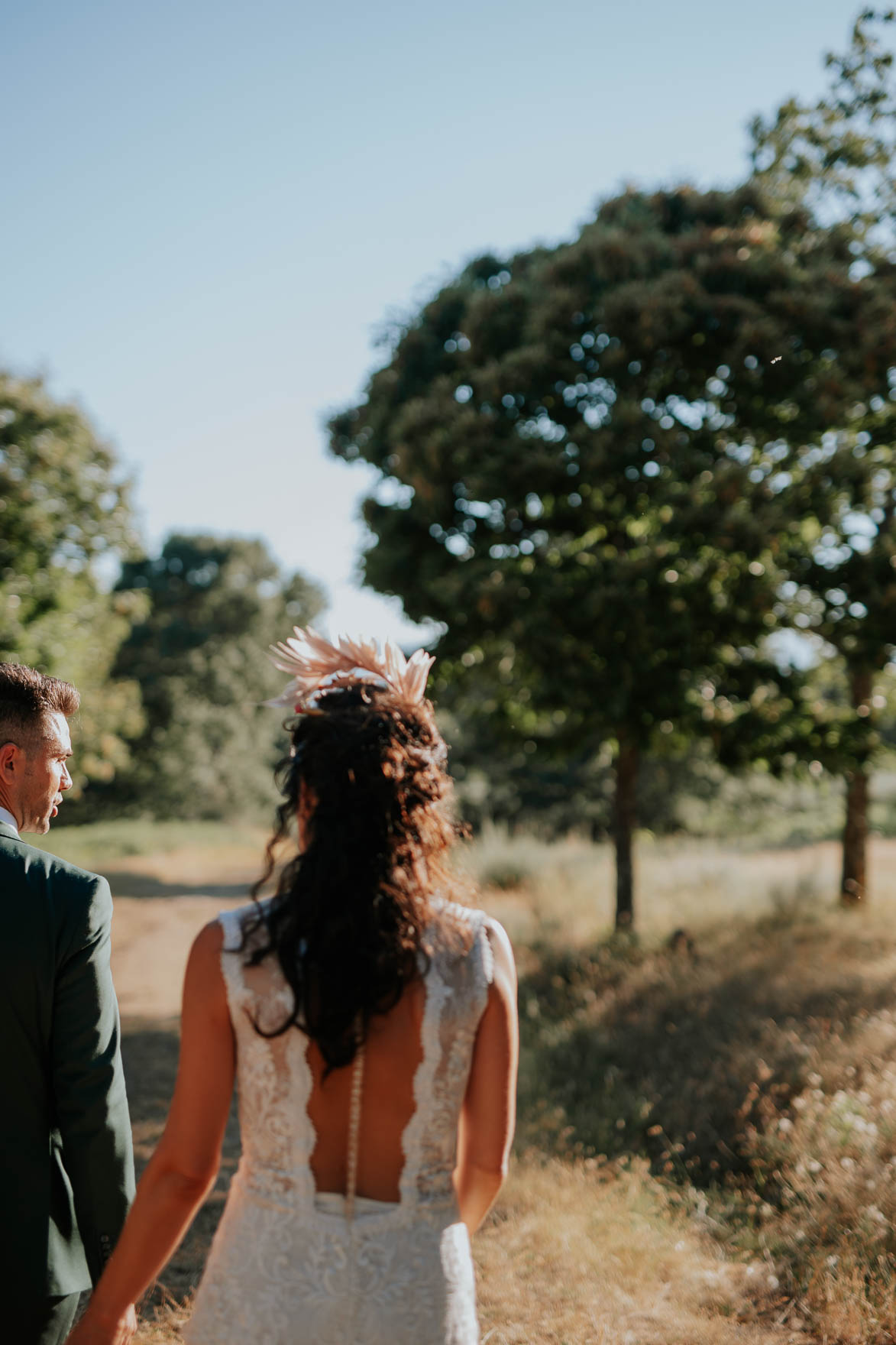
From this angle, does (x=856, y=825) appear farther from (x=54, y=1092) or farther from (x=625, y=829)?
(x=54, y=1092)

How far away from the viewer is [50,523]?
1458 cm

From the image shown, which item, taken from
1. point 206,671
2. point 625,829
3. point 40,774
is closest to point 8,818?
point 40,774

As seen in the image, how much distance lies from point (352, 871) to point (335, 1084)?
38 cm

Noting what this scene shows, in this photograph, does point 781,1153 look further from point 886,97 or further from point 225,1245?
point 886,97

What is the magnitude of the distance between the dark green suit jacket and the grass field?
172 cm

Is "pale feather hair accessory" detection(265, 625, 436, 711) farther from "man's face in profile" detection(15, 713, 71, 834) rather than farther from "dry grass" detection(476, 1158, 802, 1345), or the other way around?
"dry grass" detection(476, 1158, 802, 1345)

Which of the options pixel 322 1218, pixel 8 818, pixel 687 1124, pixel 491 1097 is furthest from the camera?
pixel 687 1124

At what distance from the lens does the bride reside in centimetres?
162

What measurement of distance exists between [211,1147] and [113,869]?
1880 centimetres

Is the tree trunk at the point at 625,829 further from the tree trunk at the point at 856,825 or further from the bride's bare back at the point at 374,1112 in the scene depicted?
the bride's bare back at the point at 374,1112

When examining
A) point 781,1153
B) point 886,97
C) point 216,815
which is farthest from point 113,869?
point 886,97

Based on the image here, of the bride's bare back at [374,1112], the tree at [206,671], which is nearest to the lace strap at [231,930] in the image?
the bride's bare back at [374,1112]

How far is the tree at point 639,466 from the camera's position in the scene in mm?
8602

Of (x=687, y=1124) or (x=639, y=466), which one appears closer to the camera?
(x=687, y=1124)
